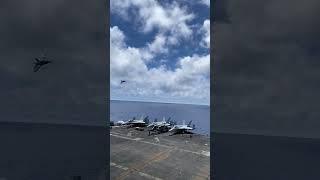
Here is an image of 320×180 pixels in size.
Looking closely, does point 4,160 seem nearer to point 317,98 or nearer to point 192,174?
point 192,174

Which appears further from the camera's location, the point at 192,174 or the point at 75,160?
the point at 75,160

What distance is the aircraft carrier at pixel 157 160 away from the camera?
3820 cm

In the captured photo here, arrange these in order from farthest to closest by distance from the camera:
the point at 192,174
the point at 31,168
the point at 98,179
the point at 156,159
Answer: the point at 156,159 < the point at 31,168 < the point at 192,174 < the point at 98,179

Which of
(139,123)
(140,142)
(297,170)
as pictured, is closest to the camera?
(297,170)

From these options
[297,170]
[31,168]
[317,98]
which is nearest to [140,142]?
[31,168]

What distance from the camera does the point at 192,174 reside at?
39125 millimetres

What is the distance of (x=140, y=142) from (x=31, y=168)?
2623cm

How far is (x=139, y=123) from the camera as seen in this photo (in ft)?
318

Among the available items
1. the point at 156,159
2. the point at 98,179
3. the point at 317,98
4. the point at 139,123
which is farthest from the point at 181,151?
the point at 139,123

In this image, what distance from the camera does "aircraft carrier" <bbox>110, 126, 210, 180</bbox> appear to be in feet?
125

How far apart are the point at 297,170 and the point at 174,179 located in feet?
90.3

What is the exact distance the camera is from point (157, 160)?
47.3 meters

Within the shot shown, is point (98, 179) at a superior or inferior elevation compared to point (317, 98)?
inferior

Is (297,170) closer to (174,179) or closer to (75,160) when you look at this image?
(174,179)
